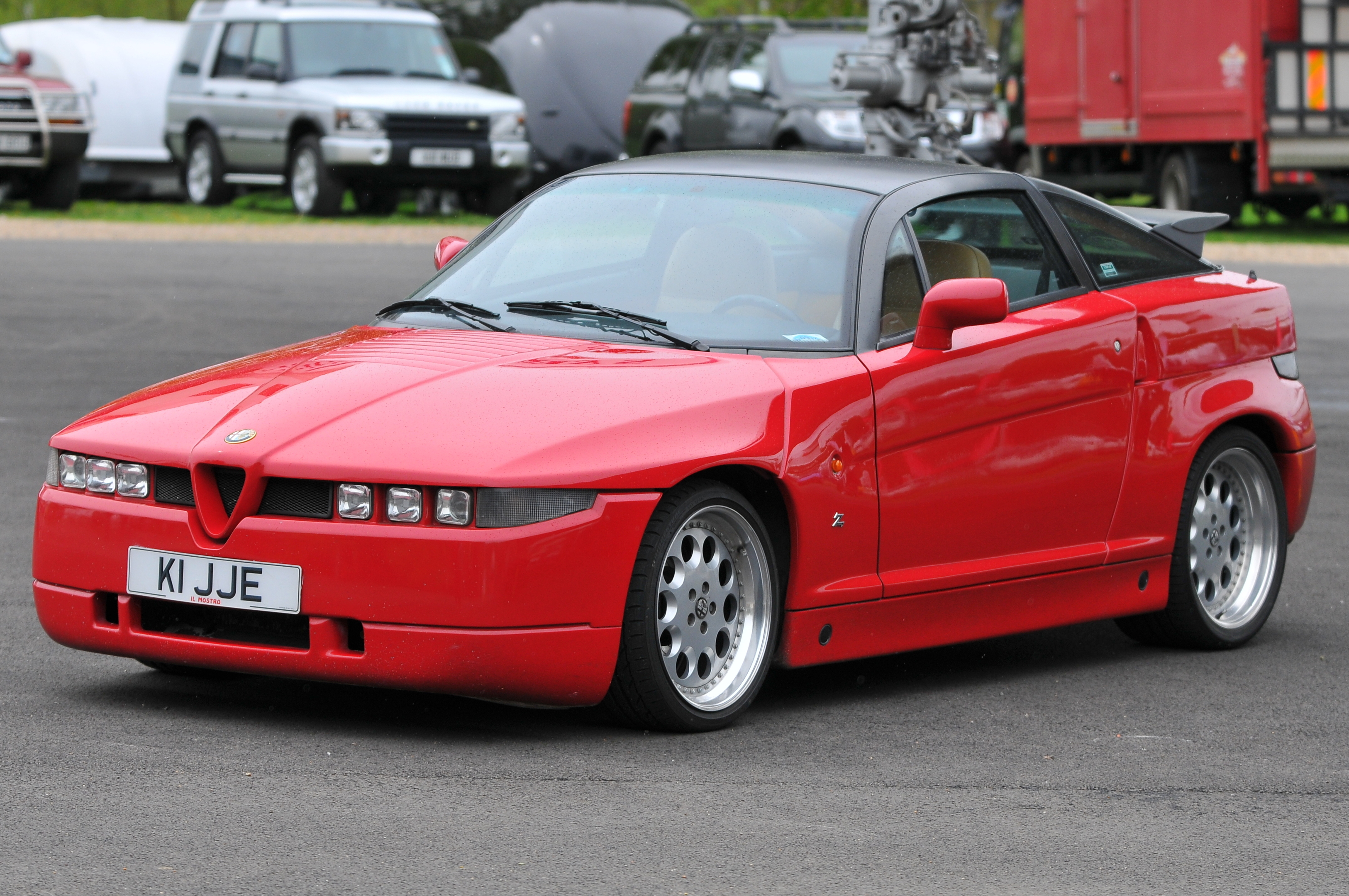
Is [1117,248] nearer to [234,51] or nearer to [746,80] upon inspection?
[746,80]

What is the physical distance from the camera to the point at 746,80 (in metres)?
21.0

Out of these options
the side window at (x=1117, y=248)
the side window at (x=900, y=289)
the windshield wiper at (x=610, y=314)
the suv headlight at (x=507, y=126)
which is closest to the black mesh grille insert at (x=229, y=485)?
the windshield wiper at (x=610, y=314)

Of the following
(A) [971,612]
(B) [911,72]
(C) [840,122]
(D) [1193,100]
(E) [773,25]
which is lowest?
(A) [971,612]

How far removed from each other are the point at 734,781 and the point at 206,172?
21.7 meters

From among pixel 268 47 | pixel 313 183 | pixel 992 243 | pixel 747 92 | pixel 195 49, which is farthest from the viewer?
pixel 195 49

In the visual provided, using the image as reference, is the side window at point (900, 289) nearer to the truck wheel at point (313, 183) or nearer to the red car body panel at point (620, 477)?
the red car body panel at point (620, 477)

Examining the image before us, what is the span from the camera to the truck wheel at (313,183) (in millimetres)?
23328

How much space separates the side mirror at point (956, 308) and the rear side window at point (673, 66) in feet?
60.5

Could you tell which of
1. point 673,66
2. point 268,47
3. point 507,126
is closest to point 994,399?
point 507,126

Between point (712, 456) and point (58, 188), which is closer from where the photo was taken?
point (712, 456)

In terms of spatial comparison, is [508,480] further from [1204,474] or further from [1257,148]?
[1257,148]

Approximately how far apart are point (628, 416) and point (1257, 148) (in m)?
19.1

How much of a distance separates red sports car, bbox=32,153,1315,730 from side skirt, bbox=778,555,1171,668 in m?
0.01

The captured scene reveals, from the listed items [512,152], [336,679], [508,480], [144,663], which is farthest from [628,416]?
[512,152]
